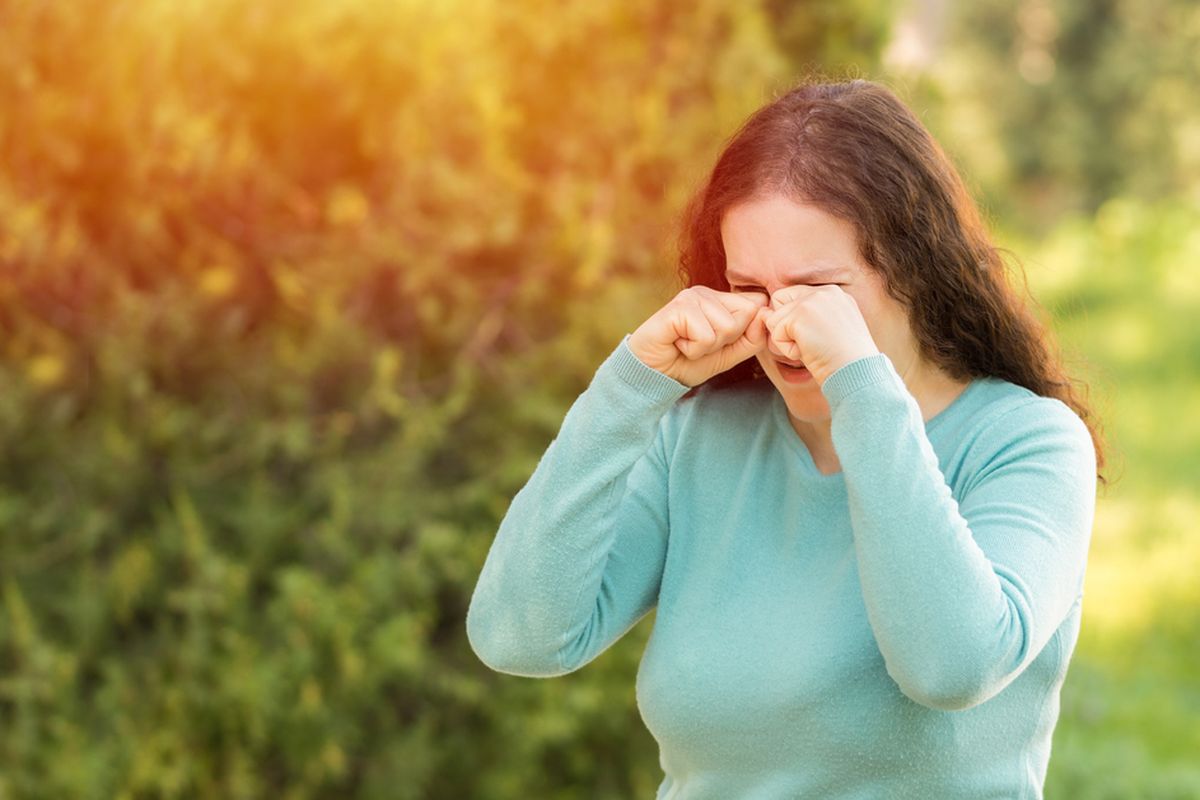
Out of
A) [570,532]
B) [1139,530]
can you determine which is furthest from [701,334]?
[1139,530]

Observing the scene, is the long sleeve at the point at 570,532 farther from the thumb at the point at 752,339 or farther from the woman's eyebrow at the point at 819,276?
the woman's eyebrow at the point at 819,276

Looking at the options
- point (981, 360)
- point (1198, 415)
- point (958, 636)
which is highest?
point (981, 360)

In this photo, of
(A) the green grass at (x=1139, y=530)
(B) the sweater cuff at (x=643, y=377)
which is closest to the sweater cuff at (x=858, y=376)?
(B) the sweater cuff at (x=643, y=377)

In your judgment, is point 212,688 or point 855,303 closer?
point 855,303

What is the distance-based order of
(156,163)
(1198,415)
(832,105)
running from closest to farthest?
(832,105) → (156,163) → (1198,415)

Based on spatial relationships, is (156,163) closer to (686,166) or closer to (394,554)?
(394,554)

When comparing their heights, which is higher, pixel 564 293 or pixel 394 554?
pixel 564 293

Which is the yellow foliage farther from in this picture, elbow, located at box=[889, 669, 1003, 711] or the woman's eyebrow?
elbow, located at box=[889, 669, 1003, 711]

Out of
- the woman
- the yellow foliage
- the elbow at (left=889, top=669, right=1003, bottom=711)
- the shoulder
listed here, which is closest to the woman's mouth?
the woman

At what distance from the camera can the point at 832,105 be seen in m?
2.01

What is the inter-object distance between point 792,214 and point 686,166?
2053 millimetres

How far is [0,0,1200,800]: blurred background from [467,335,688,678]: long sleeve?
1.63 m

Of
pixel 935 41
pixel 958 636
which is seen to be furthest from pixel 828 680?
pixel 935 41

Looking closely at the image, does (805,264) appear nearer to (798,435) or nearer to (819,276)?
(819,276)
